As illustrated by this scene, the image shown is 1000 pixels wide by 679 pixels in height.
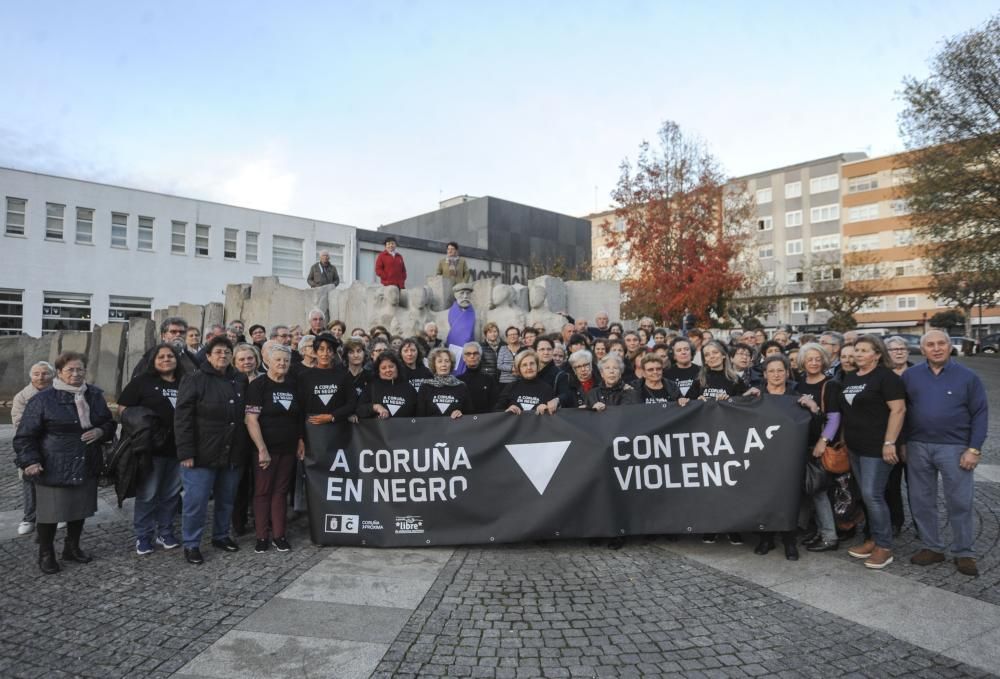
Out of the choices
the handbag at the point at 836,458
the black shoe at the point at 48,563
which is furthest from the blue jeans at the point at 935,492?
the black shoe at the point at 48,563

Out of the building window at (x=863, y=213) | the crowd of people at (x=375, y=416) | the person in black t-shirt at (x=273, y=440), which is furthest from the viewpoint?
the building window at (x=863, y=213)

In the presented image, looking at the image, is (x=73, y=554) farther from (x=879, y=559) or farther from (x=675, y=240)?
(x=675, y=240)

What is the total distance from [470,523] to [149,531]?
2.74 m

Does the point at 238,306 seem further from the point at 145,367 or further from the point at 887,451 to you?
the point at 887,451

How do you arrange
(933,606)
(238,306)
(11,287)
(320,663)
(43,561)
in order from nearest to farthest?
1. (320,663)
2. (933,606)
3. (43,561)
4. (238,306)
5. (11,287)

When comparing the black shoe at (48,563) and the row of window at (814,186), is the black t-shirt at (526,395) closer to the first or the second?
the black shoe at (48,563)

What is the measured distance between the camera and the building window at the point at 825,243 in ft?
209

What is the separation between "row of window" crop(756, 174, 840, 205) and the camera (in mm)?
64250

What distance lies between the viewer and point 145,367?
5547 mm

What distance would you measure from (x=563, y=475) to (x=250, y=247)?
3192 cm

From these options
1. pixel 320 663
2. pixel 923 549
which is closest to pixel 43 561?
pixel 320 663

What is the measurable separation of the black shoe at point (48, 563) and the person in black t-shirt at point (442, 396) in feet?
10.0

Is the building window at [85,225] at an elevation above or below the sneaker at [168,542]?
above

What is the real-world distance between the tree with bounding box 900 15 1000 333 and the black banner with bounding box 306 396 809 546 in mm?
24528
